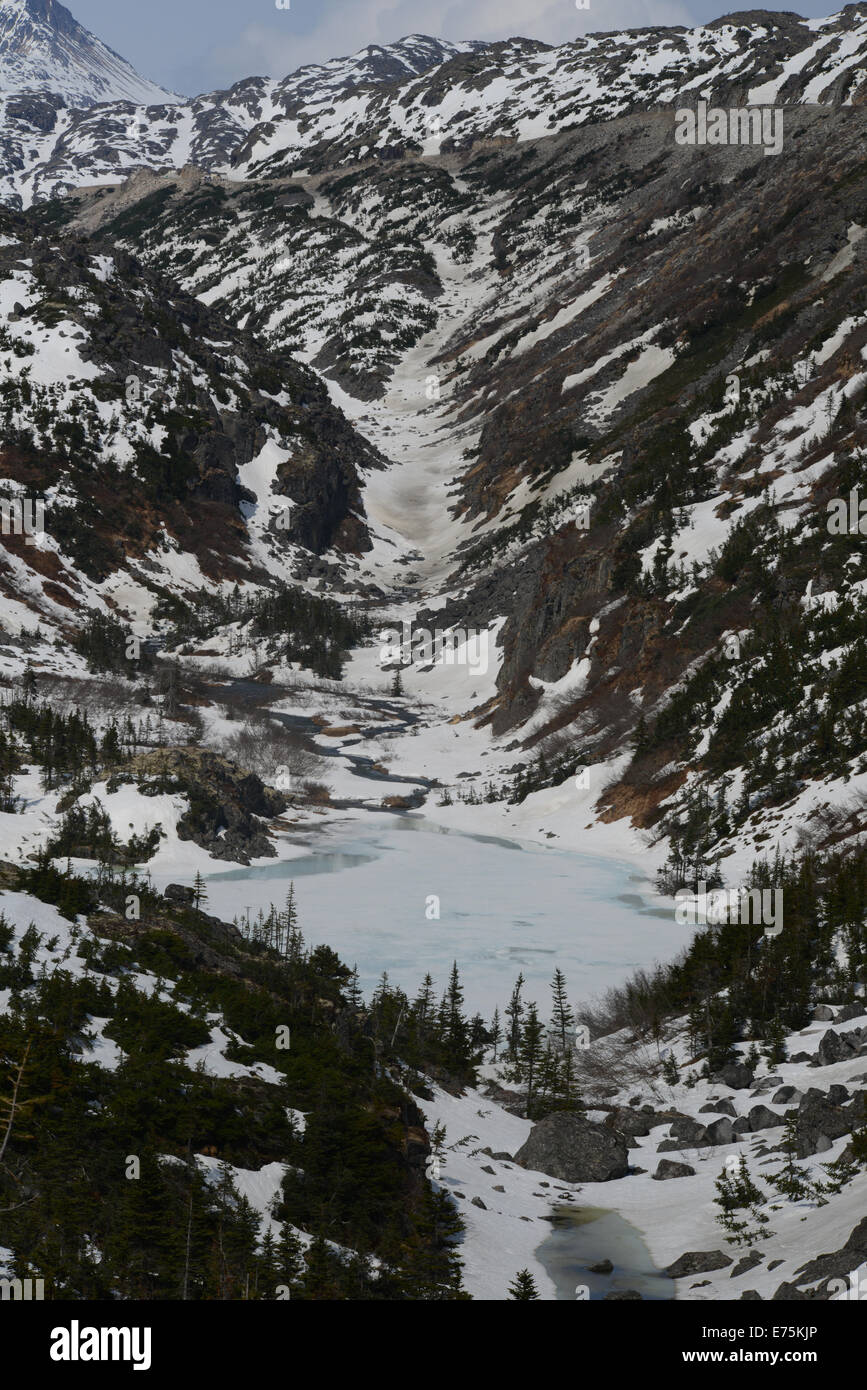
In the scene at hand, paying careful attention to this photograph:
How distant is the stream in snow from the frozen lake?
43.7 feet

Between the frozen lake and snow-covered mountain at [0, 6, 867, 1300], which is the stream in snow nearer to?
snow-covered mountain at [0, 6, 867, 1300]

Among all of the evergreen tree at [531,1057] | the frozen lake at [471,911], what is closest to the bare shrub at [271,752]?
the frozen lake at [471,911]

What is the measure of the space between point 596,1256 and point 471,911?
85.9 feet

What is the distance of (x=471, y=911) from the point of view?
42688 millimetres

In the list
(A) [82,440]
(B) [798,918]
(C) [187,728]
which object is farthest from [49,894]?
(A) [82,440]

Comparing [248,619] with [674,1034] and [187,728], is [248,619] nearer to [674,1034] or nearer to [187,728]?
[187,728]

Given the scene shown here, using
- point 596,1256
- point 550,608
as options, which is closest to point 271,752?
point 550,608

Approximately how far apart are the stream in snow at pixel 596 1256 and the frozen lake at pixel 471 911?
1332 cm

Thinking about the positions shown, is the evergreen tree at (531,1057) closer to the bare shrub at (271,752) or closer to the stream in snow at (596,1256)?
the stream in snow at (596,1256)

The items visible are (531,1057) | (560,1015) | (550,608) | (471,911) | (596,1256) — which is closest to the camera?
(596,1256)

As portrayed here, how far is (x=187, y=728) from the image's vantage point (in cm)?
7369

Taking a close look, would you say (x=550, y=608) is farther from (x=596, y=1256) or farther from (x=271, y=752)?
(x=596, y=1256)

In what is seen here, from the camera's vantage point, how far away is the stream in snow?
1497 centimetres
